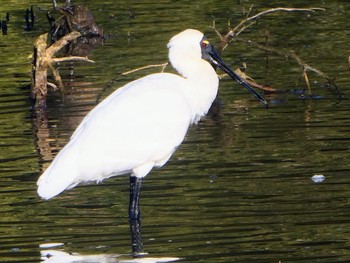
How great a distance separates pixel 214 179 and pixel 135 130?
126 cm

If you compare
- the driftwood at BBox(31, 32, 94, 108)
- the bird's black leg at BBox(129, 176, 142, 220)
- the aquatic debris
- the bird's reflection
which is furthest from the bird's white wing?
the driftwood at BBox(31, 32, 94, 108)

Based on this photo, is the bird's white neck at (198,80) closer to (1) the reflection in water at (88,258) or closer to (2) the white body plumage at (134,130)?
(2) the white body plumage at (134,130)

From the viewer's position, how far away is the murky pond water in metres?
9.30

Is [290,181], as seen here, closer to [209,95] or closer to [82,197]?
[209,95]

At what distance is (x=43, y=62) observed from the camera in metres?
15.1

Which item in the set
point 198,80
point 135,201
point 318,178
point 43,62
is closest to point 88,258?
point 135,201

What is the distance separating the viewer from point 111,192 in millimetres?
11406

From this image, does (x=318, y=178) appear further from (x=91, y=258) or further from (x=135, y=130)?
(x=91, y=258)

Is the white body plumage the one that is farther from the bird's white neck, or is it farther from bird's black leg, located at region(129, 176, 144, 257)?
bird's black leg, located at region(129, 176, 144, 257)

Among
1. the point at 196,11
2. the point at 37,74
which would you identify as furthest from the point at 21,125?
the point at 196,11

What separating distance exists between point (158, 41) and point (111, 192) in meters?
9.59

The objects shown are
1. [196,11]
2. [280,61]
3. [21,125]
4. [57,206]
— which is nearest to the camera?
[57,206]

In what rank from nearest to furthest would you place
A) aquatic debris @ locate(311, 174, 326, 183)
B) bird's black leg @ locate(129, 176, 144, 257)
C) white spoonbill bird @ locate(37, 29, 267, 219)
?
bird's black leg @ locate(129, 176, 144, 257) → white spoonbill bird @ locate(37, 29, 267, 219) → aquatic debris @ locate(311, 174, 326, 183)

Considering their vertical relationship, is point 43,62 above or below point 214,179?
below
